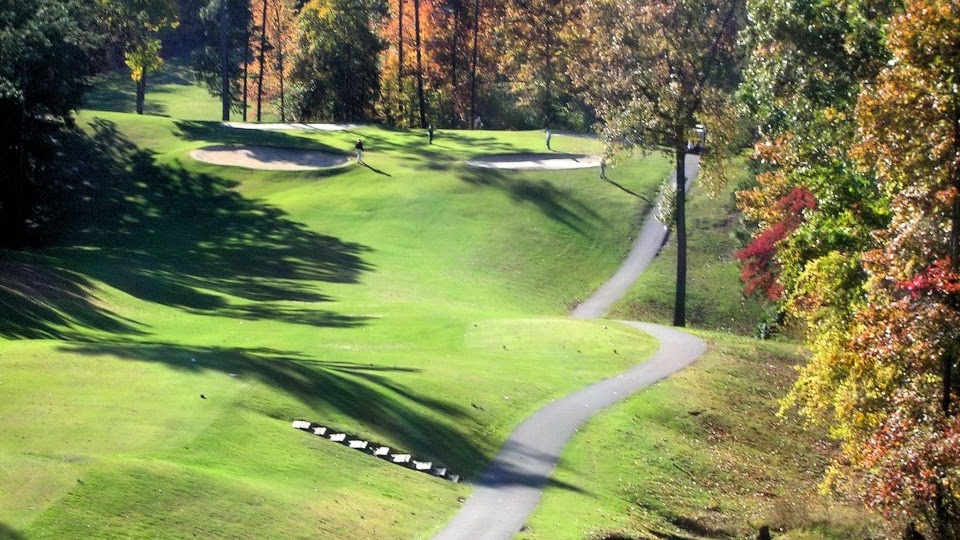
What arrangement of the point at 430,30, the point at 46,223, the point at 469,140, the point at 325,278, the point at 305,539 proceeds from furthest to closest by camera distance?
the point at 430,30, the point at 469,140, the point at 46,223, the point at 325,278, the point at 305,539

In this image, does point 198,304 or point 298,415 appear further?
point 198,304

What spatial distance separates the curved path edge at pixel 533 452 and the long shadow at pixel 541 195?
25.8 metres

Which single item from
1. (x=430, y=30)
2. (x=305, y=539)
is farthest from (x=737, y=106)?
(x=430, y=30)

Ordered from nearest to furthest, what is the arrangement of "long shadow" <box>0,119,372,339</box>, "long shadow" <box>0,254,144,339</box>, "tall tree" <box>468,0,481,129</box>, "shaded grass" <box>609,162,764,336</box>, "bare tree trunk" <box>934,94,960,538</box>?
"bare tree trunk" <box>934,94,960,538</box>, "long shadow" <box>0,254,144,339</box>, "long shadow" <box>0,119,372,339</box>, "shaded grass" <box>609,162,764,336</box>, "tall tree" <box>468,0,481,129</box>

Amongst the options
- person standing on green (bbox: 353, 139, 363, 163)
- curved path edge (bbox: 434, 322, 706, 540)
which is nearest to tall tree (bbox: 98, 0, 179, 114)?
person standing on green (bbox: 353, 139, 363, 163)

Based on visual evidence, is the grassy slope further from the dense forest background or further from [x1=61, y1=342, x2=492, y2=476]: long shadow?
[x1=61, y1=342, x2=492, y2=476]: long shadow

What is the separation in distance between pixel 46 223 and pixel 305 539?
46.1 metres

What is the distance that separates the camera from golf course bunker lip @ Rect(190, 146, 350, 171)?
7069cm

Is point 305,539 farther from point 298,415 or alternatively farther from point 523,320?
point 523,320

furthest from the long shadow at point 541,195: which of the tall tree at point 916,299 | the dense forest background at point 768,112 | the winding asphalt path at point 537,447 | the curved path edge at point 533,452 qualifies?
the tall tree at point 916,299

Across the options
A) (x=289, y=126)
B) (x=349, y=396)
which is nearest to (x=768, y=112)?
(x=349, y=396)

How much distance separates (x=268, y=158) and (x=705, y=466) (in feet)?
160

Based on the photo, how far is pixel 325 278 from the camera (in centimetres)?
5209

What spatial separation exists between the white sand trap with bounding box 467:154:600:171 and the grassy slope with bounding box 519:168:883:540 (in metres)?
32.7
